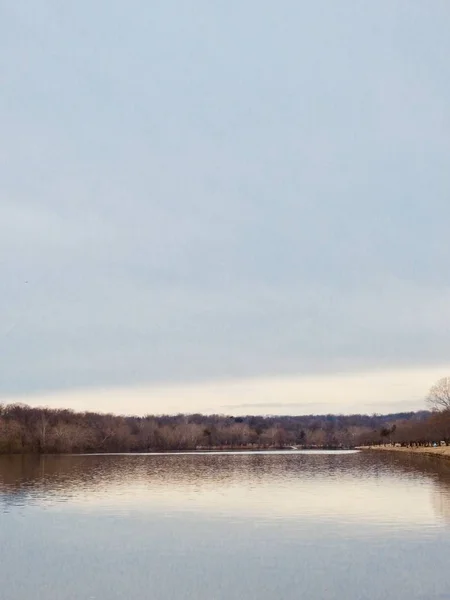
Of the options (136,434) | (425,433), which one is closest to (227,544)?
(425,433)

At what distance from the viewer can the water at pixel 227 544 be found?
1591 centimetres

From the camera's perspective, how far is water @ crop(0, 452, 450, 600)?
52.2ft

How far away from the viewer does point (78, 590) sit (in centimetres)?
1584

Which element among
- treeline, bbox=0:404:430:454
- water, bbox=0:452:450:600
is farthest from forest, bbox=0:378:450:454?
Result: water, bbox=0:452:450:600

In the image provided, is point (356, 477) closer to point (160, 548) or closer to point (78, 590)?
point (160, 548)

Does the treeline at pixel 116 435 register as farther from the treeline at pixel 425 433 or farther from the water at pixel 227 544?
the water at pixel 227 544

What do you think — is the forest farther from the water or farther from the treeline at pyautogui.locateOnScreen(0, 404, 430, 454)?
the water

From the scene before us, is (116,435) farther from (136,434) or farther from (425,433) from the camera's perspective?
(425,433)

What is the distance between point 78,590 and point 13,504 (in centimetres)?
1735

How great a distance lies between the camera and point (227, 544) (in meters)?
21.3

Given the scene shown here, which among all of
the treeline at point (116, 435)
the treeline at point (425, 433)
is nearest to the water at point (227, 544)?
the treeline at point (425, 433)

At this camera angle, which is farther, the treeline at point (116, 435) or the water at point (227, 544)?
the treeline at point (116, 435)

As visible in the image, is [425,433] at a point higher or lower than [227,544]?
higher

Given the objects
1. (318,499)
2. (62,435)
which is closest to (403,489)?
(318,499)
